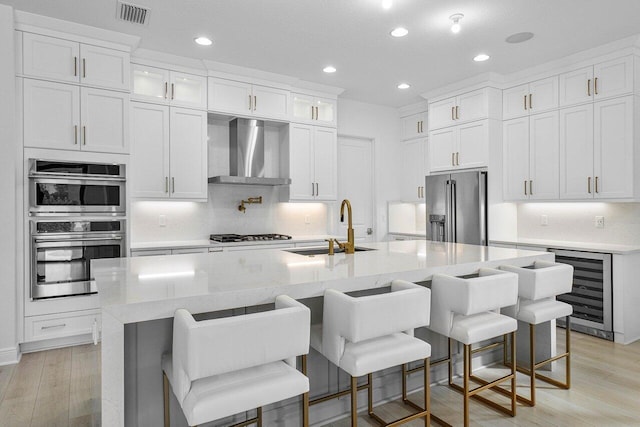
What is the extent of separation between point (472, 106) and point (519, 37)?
127 centimetres

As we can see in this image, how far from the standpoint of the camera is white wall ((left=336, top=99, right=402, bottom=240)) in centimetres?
583

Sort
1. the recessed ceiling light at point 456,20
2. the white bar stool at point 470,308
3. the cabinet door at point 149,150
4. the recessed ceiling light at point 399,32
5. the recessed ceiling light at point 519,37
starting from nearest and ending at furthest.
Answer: the white bar stool at point 470,308
the recessed ceiling light at point 456,20
the recessed ceiling light at point 399,32
the recessed ceiling light at point 519,37
the cabinet door at point 149,150

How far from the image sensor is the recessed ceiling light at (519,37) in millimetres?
3627

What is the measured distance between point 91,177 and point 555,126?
468 centimetres

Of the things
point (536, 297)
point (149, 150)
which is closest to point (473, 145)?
point (536, 297)

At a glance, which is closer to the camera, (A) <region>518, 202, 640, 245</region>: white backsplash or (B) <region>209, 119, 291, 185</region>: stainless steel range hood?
(A) <region>518, 202, 640, 245</region>: white backsplash

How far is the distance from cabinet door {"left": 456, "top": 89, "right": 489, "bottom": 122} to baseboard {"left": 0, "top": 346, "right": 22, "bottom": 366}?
5136mm

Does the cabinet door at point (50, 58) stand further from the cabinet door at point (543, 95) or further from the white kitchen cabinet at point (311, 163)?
the cabinet door at point (543, 95)

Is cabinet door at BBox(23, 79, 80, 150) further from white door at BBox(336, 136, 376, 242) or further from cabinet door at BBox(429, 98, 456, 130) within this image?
cabinet door at BBox(429, 98, 456, 130)

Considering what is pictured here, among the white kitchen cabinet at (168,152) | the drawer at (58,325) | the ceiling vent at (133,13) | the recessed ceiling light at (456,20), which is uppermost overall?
the ceiling vent at (133,13)

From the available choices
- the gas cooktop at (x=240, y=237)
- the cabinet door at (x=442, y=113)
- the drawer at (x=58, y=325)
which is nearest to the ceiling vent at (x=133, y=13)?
the gas cooktop at (x=240, y=237)

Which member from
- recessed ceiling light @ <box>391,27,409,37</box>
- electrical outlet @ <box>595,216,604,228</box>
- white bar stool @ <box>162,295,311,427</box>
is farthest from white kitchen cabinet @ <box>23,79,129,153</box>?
electrical outlet @ <box>595,216,604,228</box>

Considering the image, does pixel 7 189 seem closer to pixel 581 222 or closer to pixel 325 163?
pixel 325 163

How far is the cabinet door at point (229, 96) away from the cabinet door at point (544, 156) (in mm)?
3259
